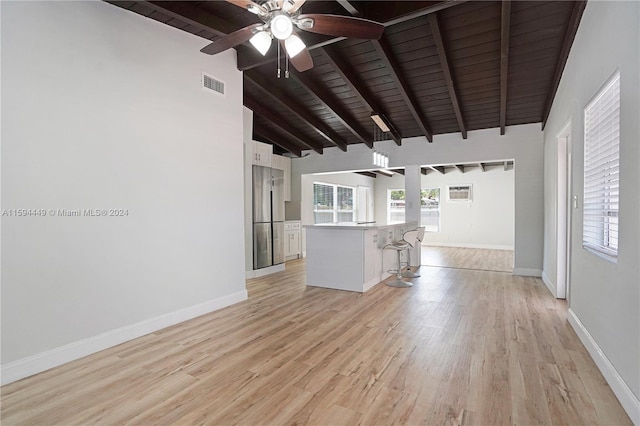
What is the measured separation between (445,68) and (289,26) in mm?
2695

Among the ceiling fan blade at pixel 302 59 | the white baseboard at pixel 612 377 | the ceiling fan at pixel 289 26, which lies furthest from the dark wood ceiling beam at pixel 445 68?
the white baseboard at pixel 612 377

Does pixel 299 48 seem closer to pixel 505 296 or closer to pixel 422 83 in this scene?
pixel 422 83

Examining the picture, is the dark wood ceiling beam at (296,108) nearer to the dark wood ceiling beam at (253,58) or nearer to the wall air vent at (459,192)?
the dark wood ceiling beam at (253,58)

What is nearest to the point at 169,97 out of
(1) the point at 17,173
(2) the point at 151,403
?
(1) the point at 17,173

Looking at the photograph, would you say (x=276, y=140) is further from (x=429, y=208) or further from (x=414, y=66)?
(x=429, y=208)

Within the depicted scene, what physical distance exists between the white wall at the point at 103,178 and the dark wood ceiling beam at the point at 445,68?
243cm

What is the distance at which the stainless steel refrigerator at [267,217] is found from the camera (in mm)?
5789

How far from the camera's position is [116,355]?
262cm

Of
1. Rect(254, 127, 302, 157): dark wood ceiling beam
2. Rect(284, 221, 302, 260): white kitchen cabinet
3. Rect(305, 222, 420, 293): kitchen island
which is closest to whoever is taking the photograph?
Rect(305, 222, 420, 293): kitchen island

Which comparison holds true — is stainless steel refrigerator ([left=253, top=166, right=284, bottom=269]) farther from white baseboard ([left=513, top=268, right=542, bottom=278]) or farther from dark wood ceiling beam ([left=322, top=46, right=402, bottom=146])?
white baseboard ([left=513, top=268, right=542, bottom=278])

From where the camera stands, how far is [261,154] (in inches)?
235

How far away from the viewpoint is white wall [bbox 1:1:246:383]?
2270 mm

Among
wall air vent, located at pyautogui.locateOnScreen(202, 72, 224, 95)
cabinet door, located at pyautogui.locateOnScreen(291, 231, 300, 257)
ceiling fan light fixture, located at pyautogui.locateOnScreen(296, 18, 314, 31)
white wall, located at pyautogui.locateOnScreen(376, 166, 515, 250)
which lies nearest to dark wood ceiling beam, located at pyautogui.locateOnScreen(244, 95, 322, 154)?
wall air vent, located at pyautogui.locateOnScreen(202, 72, 224, 95)

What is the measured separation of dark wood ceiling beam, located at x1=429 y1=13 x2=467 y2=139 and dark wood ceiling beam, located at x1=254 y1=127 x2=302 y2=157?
363 centimetres
